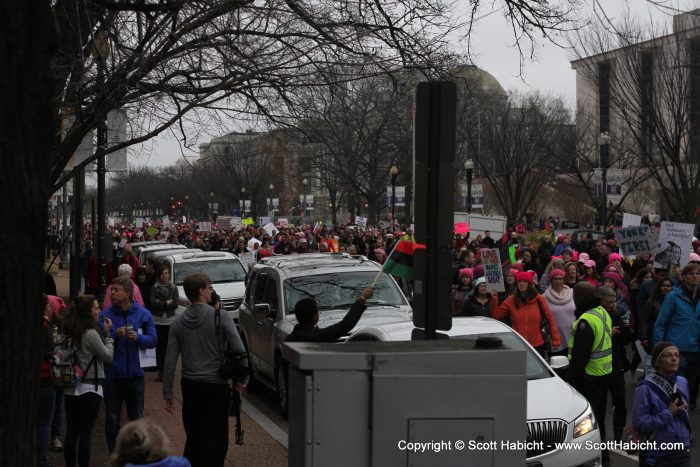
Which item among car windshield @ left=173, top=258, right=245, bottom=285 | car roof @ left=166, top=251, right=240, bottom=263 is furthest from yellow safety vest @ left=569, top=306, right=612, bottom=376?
car roof @ left=166, top=251, right=240, bottom=263

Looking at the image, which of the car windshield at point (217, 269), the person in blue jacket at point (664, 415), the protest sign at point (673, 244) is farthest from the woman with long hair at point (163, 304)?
the protest sign at point (673, 244)

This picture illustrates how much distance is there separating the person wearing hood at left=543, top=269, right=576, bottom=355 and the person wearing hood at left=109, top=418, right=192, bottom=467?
26.3ft

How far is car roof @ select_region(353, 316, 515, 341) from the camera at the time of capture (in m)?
9.41

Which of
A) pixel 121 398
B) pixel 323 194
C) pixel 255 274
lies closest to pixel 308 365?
pixel 121 398

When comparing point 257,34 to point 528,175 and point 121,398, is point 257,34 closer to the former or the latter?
point 121,398

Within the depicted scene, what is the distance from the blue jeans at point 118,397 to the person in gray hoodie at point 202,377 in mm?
954

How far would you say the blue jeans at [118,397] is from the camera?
28.8ft

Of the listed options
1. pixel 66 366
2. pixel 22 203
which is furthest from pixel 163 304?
pixel 22 203

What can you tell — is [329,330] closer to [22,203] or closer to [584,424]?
[584,424]

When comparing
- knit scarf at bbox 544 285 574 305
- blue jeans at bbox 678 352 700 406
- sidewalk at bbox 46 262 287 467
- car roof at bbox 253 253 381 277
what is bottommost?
sidewalk at bbox 46 262 287 467

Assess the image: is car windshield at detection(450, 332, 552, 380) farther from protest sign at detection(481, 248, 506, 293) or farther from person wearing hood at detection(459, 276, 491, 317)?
protest sign at detection(481, 248, 506, 293)

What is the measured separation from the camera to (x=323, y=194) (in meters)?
101

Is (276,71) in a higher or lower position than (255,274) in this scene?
higher

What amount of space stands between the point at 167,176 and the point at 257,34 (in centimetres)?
10775
